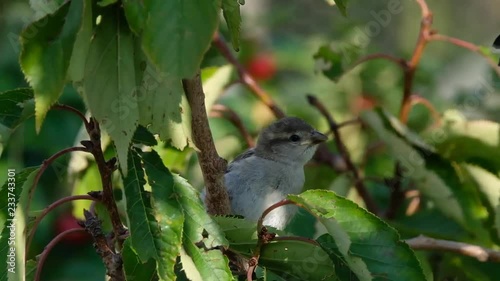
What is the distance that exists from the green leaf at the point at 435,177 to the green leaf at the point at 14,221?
1492mm

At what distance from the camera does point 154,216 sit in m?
1.90

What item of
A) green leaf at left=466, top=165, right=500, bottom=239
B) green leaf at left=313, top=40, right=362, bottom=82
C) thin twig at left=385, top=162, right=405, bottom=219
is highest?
green leaf at left=313, top=40, right=362, bottom=82

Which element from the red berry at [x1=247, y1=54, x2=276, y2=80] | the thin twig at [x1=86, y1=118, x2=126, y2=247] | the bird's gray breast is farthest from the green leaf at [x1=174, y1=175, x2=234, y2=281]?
the red berry at [x1=247, y1=54, x2=276, y2=80]

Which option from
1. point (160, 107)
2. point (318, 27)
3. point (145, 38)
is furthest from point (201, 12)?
point (318, 27)

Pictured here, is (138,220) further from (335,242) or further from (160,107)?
(335,242)

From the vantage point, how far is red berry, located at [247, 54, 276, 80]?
232 inches

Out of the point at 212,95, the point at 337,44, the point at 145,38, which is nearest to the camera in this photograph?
the point at 145,38

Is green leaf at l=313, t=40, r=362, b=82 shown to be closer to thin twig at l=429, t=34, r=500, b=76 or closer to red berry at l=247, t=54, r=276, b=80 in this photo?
thin twig at l=429, t=34, r=500, b=76

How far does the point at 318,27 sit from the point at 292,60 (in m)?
3.21

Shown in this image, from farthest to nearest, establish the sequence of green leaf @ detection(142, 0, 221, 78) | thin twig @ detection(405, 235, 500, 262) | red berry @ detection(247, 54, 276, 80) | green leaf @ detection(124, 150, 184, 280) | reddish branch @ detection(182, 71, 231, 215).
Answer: red berry @ detection(247, 54, 276, 80)
thin twig @ detection(405, 235, 500, 262)
reddish branch @ detection(182, 71, 231, 215)
green leaf @ detection(124, 150, 184, 280)
green leaf @ detection(142, 0, 221, 78)

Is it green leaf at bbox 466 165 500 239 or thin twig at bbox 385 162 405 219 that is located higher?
thin twig at bbox 385 162 405 219

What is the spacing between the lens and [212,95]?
3.28 m

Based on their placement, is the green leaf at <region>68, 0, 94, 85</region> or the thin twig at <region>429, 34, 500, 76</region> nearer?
the green leaf at <region>68, 0, 94, 85</region>

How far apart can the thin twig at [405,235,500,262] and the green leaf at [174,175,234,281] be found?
2.50 feet
